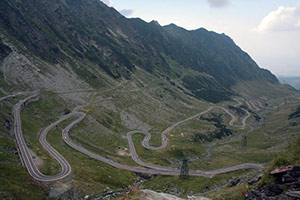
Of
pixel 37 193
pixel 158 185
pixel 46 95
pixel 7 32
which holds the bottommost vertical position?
pixel 158 185

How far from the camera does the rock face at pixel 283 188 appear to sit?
26.5m

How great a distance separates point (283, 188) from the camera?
28609 millimetres

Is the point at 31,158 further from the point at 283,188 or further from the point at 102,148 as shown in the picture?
the point at 283,188

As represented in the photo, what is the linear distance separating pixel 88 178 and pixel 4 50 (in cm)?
14683

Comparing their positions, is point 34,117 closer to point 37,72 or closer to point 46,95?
point 46,95

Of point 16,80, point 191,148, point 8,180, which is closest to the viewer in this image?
point 8,180

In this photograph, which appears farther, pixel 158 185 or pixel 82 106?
pixel 82 106

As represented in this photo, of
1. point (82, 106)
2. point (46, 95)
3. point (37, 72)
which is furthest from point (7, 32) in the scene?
point (82, 106)

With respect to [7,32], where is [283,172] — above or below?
below

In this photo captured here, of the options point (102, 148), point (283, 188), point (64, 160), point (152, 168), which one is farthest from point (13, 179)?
point (283, 188)

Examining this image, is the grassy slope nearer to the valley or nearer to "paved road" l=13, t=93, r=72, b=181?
the valley

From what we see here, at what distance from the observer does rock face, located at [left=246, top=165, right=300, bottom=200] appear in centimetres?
2652

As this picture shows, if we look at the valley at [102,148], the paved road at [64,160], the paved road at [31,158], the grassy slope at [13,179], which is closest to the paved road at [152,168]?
the paved road at [64,160]

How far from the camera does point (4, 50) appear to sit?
170500mm
